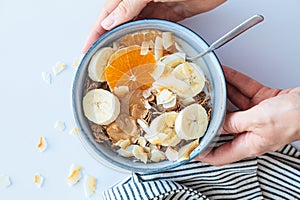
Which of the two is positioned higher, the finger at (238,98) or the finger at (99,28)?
the finger at (99,28)

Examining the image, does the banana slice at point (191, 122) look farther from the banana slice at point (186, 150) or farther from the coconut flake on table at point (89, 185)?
the coconut flake on table at point (89, 185)

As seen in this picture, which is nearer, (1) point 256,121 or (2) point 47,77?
(1) point 256,121

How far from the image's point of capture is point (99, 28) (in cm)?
84

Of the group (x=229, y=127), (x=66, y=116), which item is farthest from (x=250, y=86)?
(x=66, y=116)

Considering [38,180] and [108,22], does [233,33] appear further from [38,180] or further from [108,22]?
[38,180]

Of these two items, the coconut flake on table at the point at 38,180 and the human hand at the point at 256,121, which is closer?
the human hand at the point at 256,121

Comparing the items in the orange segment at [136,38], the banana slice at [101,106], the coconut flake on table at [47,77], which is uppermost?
the orange segment at [136,38]

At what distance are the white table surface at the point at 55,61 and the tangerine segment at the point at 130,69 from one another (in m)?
0.10

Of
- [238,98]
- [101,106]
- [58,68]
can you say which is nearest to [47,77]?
[58,68]

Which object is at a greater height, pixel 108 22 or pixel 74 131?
pixel 108 22

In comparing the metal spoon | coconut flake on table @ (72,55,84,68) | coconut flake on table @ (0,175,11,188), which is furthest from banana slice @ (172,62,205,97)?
coconut flake on table @ (0,175,11,188)

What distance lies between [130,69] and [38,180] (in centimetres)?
20

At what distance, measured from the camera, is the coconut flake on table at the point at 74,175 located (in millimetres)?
886

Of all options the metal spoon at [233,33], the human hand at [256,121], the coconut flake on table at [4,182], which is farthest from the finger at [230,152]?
the coconut flake on table at [4,182]
